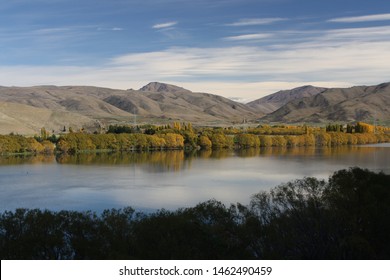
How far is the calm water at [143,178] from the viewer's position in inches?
950

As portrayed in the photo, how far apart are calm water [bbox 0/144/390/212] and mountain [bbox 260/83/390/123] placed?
91.6m

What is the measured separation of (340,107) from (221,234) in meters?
140

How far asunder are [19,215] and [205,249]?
4944 mm

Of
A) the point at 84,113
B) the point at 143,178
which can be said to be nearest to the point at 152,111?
the point at 84,113

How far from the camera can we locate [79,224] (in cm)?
1339

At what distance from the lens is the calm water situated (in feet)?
79.2

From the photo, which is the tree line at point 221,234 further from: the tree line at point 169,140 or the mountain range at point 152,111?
the mountain range at point 152,111

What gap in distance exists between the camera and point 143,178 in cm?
3312

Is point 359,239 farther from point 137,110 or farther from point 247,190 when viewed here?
point 137,110

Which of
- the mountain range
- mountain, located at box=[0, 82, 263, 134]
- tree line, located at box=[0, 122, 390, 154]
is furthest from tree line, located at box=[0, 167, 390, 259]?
mountain, located at box=[0, 82, 263, 134]

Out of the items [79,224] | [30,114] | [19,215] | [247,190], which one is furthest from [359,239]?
[30,114]

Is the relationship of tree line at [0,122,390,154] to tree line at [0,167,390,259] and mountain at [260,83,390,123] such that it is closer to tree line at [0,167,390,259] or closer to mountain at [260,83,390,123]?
tree line at [0,167,390,259]

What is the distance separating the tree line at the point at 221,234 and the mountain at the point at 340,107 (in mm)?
120307

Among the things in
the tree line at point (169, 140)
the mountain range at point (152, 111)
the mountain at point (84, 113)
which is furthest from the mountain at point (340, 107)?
the tree line at point (169, 140)
